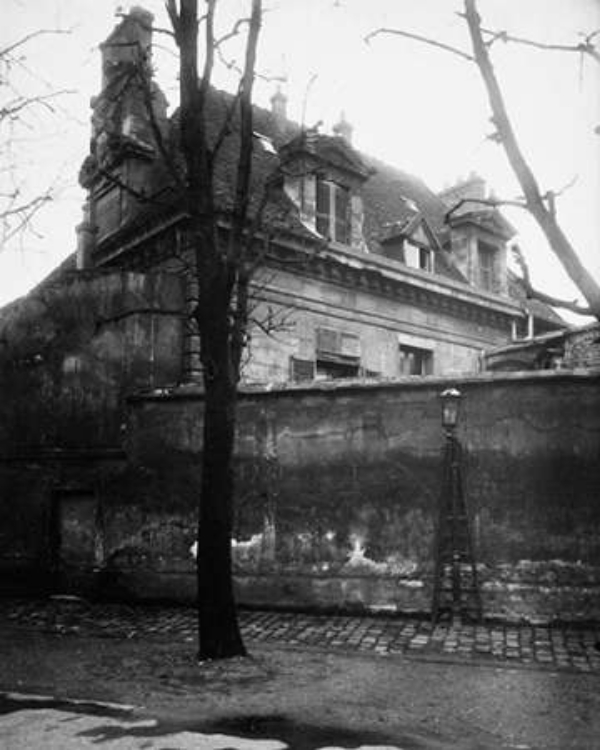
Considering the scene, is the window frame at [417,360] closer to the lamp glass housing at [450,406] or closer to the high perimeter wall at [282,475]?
the high perimeter wall at [282,475]

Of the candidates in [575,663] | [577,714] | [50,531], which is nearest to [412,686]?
[577,714]

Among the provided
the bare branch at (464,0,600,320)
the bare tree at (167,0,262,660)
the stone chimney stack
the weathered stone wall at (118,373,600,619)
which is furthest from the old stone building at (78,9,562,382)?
the bare branch at (464,0,600,320)

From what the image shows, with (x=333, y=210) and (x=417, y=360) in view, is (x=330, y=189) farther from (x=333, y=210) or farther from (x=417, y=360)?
(x=417, y=360)

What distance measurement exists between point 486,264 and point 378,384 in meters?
12.7

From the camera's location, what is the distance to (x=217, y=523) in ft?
25.0

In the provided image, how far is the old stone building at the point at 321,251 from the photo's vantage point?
15.7 m

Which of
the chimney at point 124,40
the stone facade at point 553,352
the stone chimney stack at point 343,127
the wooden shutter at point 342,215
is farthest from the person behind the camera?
the stone chimney stack at point 343,127

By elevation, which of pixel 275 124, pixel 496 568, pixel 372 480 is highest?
pixel 275 124

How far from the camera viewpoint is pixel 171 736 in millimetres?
5246

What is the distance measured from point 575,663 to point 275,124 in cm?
1691

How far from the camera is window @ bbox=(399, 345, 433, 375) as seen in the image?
19.2 meters

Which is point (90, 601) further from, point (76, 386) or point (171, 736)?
point (171, 736)

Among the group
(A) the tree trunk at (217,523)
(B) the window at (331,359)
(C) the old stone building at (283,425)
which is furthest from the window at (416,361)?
(A) the tree trunk at (217,523)

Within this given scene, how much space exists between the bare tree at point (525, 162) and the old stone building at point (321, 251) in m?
7.23
